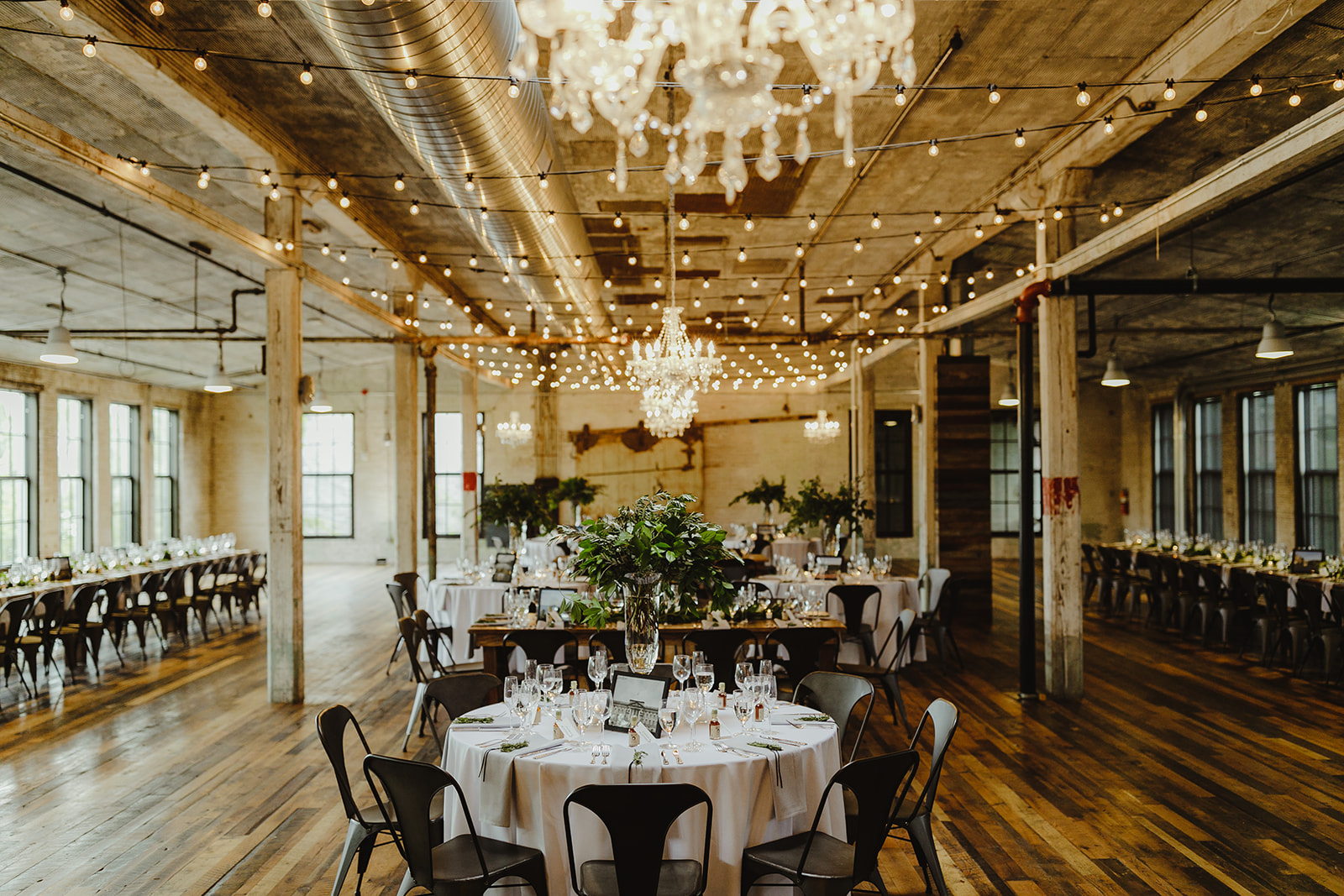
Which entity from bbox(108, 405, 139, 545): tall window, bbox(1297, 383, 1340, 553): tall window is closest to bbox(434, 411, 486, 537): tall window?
bbox(108, 405, 139, 545): tall window

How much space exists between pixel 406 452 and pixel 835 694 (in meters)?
8.55

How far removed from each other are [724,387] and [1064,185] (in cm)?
1195

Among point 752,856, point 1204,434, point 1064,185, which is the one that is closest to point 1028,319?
point 1064,185

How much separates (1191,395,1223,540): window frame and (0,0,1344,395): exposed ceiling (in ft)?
5.07

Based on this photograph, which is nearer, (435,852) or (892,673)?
(435,852)

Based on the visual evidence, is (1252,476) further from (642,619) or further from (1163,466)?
(642,619)

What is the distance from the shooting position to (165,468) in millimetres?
16781

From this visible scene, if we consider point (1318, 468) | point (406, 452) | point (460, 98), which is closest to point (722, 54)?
point (460, 98)

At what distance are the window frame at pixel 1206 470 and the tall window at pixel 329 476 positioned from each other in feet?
57.1

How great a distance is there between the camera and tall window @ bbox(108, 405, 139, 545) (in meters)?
14.8

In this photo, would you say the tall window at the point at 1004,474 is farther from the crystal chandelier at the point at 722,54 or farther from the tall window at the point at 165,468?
the tall window at the point at 165,468

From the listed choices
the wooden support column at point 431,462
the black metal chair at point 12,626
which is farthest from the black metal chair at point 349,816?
the wooden support column at point 431,462

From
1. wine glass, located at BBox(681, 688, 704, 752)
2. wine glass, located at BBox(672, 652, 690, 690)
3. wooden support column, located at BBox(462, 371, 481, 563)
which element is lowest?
wine glass, located at BBox(681, 688, 704, 752)

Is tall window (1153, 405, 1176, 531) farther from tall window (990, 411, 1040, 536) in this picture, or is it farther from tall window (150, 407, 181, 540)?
tall window (150, 407, 181, 540)
